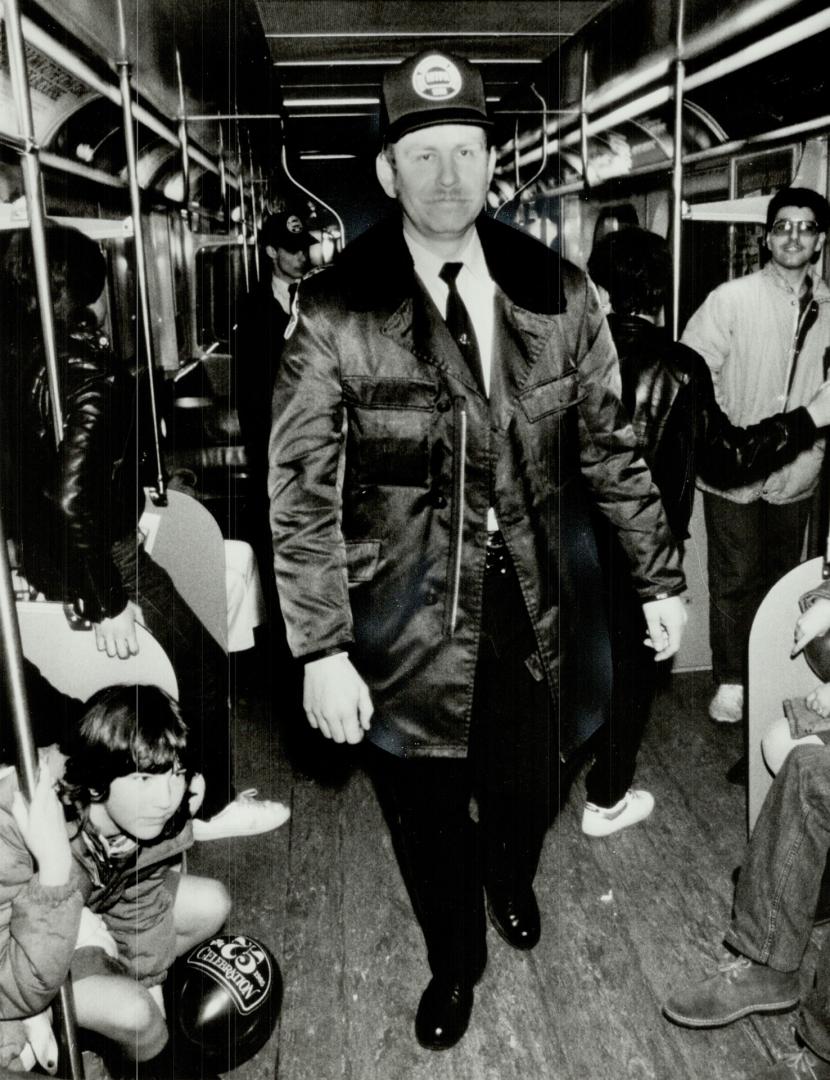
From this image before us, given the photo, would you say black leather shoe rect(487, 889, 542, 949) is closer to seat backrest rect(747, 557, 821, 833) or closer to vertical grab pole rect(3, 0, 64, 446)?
seat backrest rect(747, 557, 821, 833)

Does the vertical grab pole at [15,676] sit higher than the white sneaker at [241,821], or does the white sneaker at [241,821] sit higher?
the vertical grab pole at [15,676]

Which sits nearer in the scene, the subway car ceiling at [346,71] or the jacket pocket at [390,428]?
the jacket pocket at [390,428]

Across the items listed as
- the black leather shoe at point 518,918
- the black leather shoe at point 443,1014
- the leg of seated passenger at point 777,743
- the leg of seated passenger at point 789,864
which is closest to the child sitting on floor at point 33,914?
the black leather shoe at point 443,1014

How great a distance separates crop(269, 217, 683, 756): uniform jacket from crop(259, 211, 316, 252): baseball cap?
2061 mm

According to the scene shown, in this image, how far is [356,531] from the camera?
1889 mm

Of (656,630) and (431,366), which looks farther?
(656,630)

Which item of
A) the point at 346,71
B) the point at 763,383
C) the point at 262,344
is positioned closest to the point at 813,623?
the point at 763,383

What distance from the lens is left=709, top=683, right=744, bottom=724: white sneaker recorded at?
3.58 metres

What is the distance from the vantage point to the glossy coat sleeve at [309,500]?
5.67ft

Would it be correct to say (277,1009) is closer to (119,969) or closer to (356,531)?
(119,969)

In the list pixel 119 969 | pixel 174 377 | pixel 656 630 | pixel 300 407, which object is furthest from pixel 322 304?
pixel 174 377

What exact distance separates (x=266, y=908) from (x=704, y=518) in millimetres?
2217

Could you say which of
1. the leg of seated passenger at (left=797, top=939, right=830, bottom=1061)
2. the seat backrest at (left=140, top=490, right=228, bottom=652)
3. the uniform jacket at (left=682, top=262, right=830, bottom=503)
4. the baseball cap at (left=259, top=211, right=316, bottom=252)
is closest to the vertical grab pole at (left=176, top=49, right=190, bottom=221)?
the baseball cap at (left=259, top=211, right=316, bottom=252)

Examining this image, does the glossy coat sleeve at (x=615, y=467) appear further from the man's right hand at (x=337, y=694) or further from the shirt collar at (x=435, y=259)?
the man's right hand at (x=337, y=694)
